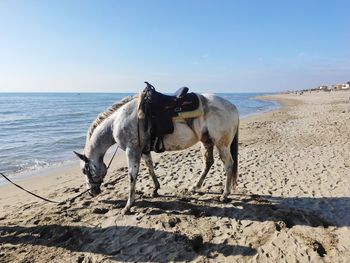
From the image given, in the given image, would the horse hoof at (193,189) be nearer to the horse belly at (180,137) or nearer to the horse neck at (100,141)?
the horse belly at (180,137)

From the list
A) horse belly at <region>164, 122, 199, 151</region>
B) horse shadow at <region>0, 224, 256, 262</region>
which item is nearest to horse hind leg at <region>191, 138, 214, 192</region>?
horse belly at <region>164, 122, 199, 151</region>

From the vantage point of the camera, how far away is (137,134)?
17.7 feet

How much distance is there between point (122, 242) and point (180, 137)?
82.6 inches

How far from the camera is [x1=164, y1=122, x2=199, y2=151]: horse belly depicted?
217 inches

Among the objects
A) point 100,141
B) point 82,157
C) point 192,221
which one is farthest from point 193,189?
point 82,157

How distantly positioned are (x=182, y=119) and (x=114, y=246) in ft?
7.87

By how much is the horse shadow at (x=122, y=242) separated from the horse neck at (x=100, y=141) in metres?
1.41

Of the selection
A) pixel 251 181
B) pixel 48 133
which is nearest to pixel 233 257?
pixel 251 181

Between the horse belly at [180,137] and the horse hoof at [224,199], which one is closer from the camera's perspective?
the horse belly at [180,137]

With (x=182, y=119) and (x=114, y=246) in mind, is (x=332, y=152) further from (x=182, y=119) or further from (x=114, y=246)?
(x=114, y=246)

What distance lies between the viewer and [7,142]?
1588 centimetres

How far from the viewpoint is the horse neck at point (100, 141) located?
5.62m

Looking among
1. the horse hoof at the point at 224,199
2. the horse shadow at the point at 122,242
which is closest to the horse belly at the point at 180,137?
the horse hoof at the point at 224,199

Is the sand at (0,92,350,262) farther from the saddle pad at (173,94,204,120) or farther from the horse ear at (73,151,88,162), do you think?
the saddle pad at (173,94,204,120)
